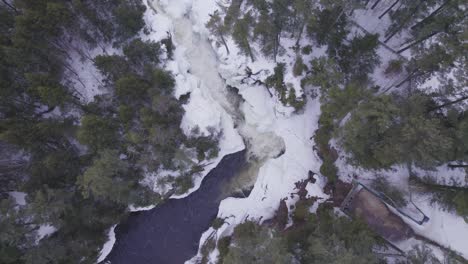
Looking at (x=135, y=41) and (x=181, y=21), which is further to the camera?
(x=181, y=21)

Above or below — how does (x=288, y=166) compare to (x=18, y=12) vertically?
below

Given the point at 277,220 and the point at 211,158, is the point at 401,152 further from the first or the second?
the point at 211,158

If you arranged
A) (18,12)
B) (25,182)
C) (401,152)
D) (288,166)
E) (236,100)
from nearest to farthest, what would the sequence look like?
1. (401,152)
2. (25,182)
3. (18,12)
4. (288,166)
5. (236,100)

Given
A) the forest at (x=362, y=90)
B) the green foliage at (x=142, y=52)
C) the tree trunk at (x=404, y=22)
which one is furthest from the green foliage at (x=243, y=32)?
the tree trunk at (x=404, y=22)

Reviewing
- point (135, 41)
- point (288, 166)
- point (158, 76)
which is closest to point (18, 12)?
point (135, 41)

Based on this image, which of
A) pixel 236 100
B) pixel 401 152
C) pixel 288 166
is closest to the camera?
pixel 401 152

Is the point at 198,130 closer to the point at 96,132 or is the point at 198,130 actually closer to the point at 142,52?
the point at 96,132
